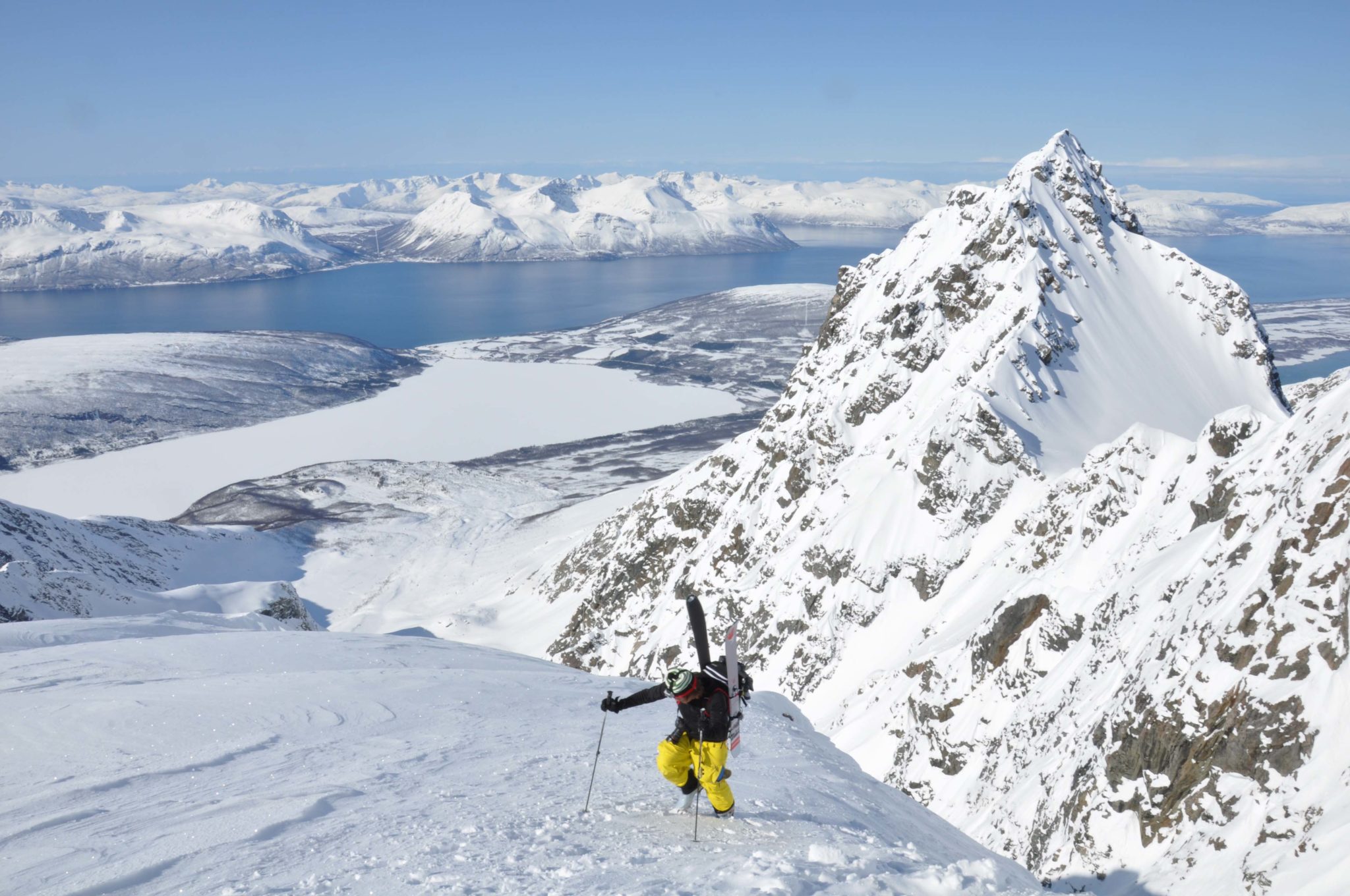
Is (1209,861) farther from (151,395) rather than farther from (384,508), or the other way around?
(151,395)

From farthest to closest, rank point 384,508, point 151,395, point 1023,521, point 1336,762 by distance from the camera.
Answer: point 151,395
point 384,508
point 1023,521
point 1336,762

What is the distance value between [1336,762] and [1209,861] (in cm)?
291

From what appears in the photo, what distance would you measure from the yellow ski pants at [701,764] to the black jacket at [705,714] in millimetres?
87

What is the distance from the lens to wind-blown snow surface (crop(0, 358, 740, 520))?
139375mm

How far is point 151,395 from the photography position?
191m

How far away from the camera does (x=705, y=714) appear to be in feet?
32.2

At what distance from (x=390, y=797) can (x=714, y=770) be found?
13.9ft

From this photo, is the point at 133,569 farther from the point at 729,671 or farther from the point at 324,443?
the point at 729,671

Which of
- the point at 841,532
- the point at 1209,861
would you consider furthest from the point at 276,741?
the point at 841,532

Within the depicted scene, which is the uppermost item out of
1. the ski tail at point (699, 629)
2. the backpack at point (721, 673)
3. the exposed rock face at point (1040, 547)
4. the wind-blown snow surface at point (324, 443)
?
the ski tail at point (699, 629)

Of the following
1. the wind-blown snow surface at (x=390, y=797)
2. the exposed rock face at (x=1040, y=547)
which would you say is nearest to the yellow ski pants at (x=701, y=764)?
the wind-blown snow surface at (x=390, y=797)

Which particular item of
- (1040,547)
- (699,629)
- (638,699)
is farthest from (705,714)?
(1040,547)

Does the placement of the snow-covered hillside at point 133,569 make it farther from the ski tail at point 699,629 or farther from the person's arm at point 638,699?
the ski tail at point 699,629

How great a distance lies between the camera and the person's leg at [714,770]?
31.9ft
